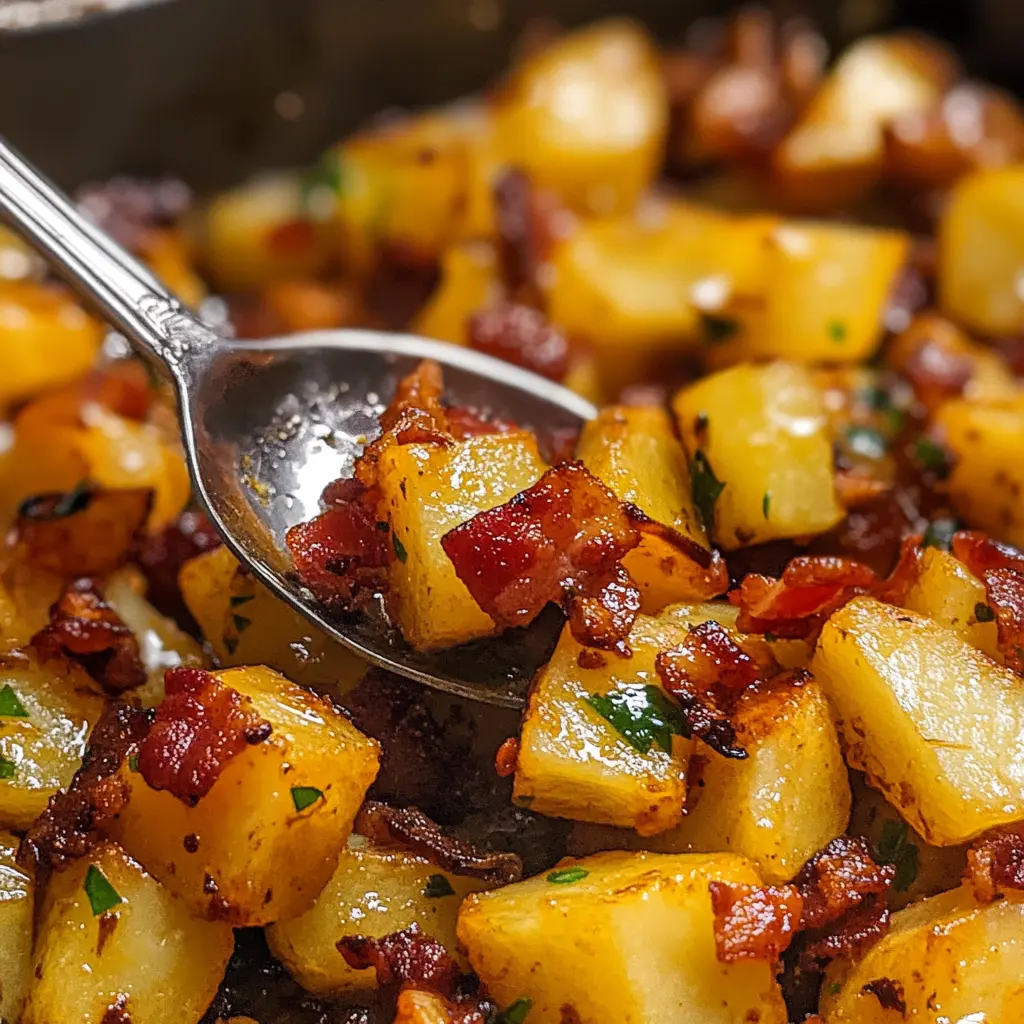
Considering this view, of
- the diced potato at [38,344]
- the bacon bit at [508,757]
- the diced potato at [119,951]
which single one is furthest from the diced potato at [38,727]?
the diced potato at [38,344]

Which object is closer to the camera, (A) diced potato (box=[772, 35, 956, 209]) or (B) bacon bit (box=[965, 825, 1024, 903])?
(B) bacon bit (box=[965, 825, 1024, 903])

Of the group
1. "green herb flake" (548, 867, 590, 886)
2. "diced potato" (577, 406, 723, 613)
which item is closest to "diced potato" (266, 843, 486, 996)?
"green herb flake" (548, 867, 590, 886)

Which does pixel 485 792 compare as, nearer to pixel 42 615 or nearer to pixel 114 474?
pixel 42 615

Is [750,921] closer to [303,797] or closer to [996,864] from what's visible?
[996,864]

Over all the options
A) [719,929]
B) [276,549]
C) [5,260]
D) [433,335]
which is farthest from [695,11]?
[719,929]

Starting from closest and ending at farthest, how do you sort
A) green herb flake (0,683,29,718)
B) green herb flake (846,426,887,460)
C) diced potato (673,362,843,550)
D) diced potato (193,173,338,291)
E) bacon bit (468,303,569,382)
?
green herb flake (0,683,29,718) → diced potato (673,362,843,550) → green herb flake (846,426,887,460) → bacon bit (468,303,569,382) → diced potato (193,173,338,291)

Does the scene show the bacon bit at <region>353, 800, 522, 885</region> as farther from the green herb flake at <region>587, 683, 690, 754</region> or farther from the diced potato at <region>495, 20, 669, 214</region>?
the diced potato at <region>495, 20, 669, 214</region>
